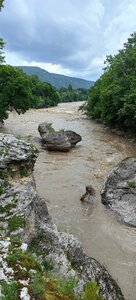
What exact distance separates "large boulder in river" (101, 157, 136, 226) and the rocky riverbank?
5.23 metres

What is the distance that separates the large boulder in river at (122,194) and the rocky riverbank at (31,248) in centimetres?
523

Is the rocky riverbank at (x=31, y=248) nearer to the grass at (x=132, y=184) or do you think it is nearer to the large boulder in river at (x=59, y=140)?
the grass at (x=132, y=184)

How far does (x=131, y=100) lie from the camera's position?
3094 cm

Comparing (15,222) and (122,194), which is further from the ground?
(15,222)

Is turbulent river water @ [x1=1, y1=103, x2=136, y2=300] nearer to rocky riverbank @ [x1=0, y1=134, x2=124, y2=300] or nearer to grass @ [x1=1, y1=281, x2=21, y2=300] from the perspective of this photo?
rocky riverbank @ [x1=0, y1=134, x2=124, y2=300]

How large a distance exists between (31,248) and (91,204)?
8466mm

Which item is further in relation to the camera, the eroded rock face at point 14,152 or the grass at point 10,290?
the eroded rock face at point 14,152

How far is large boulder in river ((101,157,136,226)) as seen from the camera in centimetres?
1601

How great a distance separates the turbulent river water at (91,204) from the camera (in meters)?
12.5

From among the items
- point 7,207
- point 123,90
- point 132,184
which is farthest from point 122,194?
point 123,90

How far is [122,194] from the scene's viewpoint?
A: 57.8 ft

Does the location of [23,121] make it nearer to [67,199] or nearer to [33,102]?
[33,102]

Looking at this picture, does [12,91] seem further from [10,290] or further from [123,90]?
[10,290]

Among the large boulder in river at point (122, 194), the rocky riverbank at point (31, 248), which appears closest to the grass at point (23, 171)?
the rocky riverbank at point (31, 248)
